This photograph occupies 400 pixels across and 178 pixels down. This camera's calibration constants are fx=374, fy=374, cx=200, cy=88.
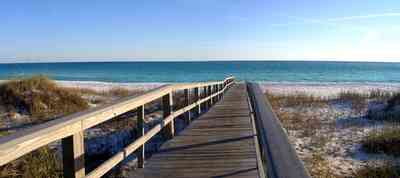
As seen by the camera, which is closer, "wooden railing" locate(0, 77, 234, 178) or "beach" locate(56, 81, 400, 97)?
"wooden railing" locate(0, 77, 234, 178)

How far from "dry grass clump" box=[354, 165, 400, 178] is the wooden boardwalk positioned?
2028 mm

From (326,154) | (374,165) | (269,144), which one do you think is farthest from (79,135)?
(326,154)

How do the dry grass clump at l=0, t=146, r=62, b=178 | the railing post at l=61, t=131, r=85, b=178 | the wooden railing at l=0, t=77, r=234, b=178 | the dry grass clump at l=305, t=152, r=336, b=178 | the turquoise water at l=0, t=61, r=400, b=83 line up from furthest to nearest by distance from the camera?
the turquoise water at l=0, t=61, r=400, b=83 → the dry grass clump at l=305, t=152, r=336, b=178 → the dry grass clump at l=0, t=146, r=62, b=178 → the railing post at l=61, t=131, r=85, b=178 → the wooden railing at l=0, t=77, r=234, b=178

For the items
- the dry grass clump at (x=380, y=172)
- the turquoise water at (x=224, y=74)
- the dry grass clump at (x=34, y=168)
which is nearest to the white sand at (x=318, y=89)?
the turquoise water at (x=224, y=74)

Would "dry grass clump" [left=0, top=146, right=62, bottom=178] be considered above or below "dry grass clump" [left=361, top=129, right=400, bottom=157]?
above

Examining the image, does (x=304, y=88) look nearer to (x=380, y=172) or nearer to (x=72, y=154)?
(x=380, y=172)

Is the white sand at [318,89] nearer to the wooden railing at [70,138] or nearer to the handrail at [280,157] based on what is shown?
the wooden railing at [70,138]

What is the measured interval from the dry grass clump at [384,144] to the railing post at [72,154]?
712 cm

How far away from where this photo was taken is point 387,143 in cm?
840

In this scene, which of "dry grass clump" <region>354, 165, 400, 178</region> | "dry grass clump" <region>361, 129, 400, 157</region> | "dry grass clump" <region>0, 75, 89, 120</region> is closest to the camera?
"dry grass clump" <region>354, 165, 400, 178</region>

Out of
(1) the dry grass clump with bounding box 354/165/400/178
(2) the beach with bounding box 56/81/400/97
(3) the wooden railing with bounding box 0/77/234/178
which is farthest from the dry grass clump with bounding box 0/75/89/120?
(2) the beach with bounding box 56/81/400/97

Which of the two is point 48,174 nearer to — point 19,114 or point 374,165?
point 374,165

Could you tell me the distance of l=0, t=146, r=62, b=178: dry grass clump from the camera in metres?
5.54

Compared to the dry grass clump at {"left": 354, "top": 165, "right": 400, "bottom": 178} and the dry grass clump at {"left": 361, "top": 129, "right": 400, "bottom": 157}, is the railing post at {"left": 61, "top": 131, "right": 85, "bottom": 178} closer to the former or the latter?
the dry grass clump at {"left": 354, "top": 165, "right": 400, "bottom": 178}
